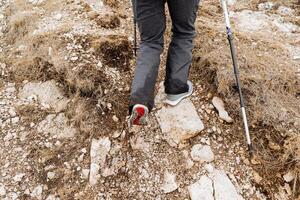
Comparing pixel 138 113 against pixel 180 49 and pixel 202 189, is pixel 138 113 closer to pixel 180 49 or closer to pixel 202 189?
pixel 180 49

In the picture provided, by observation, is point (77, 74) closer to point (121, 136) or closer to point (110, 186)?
point (121, 136)

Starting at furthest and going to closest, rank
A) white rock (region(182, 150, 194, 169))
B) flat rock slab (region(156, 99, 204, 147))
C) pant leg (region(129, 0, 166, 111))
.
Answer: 1. flat rock slab (region(156, 99, 204, 147))
2. white rock (region(182, 150, 194, 169))
3. pant leg (region(129, 0, 166, 111))

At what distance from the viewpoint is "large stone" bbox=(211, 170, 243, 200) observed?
426 cm

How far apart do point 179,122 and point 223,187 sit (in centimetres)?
96

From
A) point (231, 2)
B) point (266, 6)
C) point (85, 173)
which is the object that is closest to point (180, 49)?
point (85, 173)

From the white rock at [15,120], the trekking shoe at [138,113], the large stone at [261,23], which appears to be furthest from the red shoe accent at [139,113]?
the large stone at [261,23]

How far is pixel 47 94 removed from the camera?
17.2 feet

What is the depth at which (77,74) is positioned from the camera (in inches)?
205

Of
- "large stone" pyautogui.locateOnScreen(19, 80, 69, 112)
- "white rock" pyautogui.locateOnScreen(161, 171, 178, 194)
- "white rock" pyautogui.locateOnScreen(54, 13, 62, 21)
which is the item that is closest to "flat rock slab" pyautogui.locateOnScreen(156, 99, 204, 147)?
"white rock" pyautogui.locateOnScreen(161, 171, 178, 194)

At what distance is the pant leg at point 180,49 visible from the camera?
4102mm

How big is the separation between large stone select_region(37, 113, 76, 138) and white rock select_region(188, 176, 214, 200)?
1634 millimetres

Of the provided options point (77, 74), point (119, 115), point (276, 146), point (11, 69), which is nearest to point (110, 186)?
point (119, 115)

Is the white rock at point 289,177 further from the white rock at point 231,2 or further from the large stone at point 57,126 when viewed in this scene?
the white rock at point 231,2

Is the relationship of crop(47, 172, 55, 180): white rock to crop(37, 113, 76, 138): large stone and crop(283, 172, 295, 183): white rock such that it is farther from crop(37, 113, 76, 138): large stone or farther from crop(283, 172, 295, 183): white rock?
crop(283, 172, 295, 183): white rock
